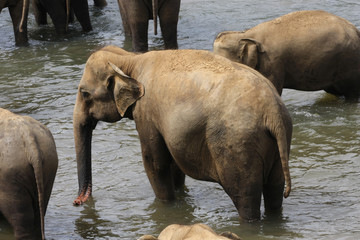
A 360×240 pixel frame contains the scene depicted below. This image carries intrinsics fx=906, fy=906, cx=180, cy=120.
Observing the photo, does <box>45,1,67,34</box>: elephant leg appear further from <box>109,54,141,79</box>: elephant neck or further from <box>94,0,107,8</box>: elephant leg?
<box>109,54,141,79</box>: elephant neck

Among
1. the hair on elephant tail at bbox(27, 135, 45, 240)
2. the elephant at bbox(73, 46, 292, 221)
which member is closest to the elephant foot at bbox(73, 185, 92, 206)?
the elephant at bbox(73, 46, 292, 221)

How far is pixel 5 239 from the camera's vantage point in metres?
6.14

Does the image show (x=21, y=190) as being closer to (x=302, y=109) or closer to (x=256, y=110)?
(x=256, y=110)

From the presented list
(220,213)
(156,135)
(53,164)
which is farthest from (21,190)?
(220,213)

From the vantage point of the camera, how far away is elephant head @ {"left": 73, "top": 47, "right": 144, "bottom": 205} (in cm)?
635

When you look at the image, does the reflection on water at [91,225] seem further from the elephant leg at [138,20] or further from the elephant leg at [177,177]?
the elephant leg at [138,20]

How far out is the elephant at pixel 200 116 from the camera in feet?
18.5

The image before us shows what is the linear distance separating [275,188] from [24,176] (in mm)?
1634

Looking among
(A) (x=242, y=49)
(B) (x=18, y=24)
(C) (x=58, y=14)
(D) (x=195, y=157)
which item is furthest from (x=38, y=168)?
(C) (x=58, y=14)

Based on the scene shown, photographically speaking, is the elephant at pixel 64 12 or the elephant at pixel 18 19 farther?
the elephant at pixel 64 12

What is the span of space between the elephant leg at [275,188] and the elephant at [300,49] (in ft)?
7.99

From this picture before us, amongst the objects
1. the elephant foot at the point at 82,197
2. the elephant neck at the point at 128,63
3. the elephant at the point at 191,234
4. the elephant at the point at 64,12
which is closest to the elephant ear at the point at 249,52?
the elephant neck at the point at 128,63

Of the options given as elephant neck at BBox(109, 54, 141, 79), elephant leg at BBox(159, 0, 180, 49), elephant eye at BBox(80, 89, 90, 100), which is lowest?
elephant leg at BBox(159, 0, 180, 49)

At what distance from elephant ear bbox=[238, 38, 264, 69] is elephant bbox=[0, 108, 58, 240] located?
2937mm
